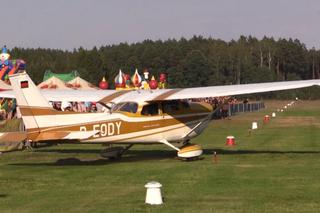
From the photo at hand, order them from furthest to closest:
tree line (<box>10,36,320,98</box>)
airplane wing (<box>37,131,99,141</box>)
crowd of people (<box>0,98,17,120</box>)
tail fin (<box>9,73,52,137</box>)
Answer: tree line (<box>10,36,320,98</box>), crowd of people (<box>0,98,17,120</box>), tail fin (<box>9,73,52,137</box>), airplane wing (<box>37,131,99,141</box>)

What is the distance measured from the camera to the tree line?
422 ft

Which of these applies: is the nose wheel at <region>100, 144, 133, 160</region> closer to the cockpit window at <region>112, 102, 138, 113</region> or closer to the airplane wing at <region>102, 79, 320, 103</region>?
the airplane wing at <region>102, 79, 320, 103</region>

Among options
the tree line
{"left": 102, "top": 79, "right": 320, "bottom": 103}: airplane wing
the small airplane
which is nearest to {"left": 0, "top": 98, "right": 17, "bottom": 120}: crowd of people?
the small airplane

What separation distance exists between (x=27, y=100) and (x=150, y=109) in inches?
155

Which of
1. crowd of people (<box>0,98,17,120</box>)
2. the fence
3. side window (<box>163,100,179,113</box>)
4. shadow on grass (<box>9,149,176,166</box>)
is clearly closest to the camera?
shadow on grass (<box>9,149,176,166</box>)

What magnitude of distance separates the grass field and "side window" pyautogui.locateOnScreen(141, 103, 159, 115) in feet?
4.96

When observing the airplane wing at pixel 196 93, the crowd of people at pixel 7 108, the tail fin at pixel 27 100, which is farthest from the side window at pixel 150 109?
the crowd of people at pixel 7 108

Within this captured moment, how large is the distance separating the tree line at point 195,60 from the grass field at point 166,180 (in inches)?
3884

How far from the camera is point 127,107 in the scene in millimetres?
18594

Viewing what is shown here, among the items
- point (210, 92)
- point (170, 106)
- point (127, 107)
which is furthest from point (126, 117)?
point (210, 92)

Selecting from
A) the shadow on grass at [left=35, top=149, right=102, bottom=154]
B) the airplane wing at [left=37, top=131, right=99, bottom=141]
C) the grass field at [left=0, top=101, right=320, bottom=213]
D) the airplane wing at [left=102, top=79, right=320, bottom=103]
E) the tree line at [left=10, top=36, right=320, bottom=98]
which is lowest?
the grass field at [left=0, top=101, right=320, bottom=213]

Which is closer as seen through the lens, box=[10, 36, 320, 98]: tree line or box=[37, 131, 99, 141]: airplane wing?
box=[37, 131, 99, 141]: airplane wing

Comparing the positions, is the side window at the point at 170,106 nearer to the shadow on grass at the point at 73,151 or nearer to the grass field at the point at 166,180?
the grass field at the point at 166,180

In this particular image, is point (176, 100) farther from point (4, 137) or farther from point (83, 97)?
point (4, 137)
